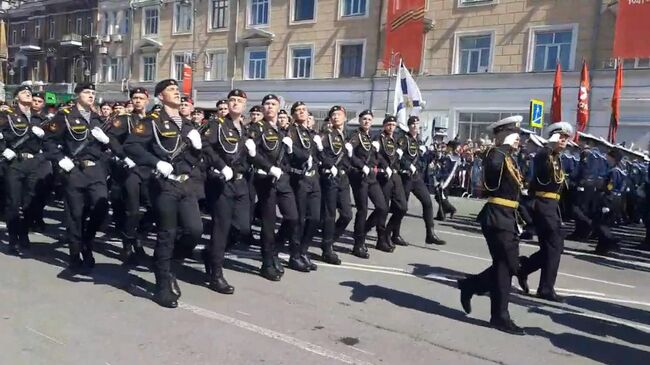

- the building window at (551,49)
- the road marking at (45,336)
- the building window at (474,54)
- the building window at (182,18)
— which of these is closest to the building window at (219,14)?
the building window at (182,18)

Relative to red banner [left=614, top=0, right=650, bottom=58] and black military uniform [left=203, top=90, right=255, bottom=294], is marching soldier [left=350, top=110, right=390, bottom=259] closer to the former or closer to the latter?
black military uniform [left=203, top=90, right=255, bottom=294]

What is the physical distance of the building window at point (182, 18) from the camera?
35281 millimetres

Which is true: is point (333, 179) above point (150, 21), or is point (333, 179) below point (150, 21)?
below

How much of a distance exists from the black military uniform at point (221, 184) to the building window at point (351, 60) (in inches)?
902

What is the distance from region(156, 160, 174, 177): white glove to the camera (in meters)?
5.47

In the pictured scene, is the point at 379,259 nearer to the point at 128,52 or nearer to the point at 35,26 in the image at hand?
the point at 128,52

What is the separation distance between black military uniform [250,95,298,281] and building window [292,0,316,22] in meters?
24.4

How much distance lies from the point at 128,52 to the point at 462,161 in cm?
2722

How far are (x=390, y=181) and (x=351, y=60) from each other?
21.1m

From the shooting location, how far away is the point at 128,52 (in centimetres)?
3881

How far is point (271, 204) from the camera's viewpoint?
6.75 metres

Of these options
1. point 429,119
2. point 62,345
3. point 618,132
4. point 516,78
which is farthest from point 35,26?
point 62,345

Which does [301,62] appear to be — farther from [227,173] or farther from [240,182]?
[227,173]

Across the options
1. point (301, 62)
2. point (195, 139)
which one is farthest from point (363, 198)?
point (301, 62)
